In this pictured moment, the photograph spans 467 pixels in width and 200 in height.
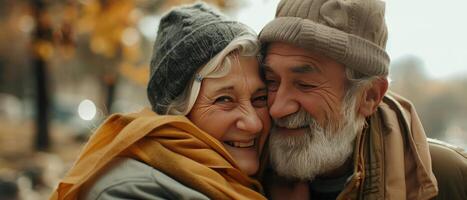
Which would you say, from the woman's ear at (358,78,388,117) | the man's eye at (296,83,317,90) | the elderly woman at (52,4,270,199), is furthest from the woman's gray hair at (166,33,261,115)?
the woman's ear at (358,78,388,117)

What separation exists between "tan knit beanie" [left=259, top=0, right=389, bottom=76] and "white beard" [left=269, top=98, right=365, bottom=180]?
242 millimetres

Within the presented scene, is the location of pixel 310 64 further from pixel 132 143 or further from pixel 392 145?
pixel 132 143

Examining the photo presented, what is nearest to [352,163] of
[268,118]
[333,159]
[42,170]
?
[333,159]

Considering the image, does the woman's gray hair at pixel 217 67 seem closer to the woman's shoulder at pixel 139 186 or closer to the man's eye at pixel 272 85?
the man's eye at pixel 272 85

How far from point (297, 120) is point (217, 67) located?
46 centimetres

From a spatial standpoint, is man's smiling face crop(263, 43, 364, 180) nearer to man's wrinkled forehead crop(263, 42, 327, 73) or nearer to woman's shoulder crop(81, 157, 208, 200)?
man's wrinkled forehead crop(263, 42, 327, 73)

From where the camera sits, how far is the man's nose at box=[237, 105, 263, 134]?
9.55 feet

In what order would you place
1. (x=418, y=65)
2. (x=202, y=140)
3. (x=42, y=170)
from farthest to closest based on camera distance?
(x=418, y=65) → (x=42, y=170) → (x=202, y=140)

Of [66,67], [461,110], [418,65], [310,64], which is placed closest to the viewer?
[310,64]

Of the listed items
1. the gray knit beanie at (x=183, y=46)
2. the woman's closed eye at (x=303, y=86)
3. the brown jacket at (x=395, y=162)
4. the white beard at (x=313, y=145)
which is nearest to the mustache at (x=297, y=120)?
the white beard at (x=313, y=145)

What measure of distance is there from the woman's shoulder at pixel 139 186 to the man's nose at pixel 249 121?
1.58 feet

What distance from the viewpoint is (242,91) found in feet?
9.57

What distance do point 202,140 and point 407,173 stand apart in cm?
96

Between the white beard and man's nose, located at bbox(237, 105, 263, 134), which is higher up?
man's nose, located at bbox(237, 105, 263, 134)
